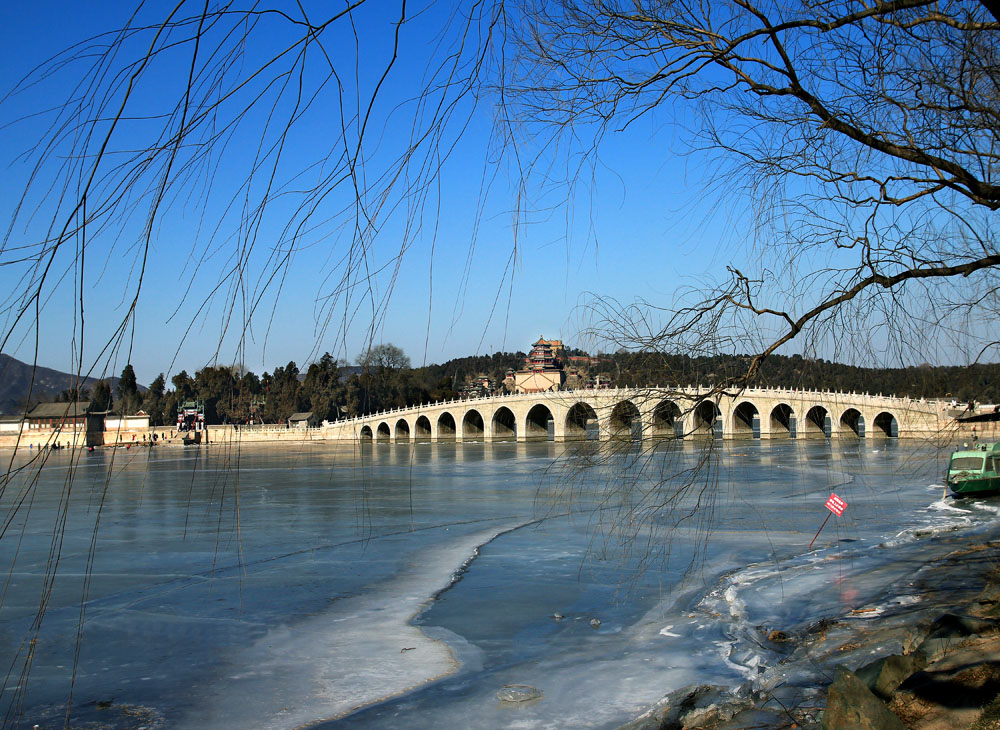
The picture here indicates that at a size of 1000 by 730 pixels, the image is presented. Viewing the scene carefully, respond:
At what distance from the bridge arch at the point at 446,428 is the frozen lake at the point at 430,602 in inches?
2858

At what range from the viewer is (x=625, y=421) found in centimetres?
460

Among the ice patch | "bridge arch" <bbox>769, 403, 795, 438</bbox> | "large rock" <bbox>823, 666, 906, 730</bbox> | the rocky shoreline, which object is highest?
"bridge arch" <bbox>769, 403, 795, 438</bbox>

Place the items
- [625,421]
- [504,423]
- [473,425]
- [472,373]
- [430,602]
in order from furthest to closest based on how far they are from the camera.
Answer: [473,425] < [504,423] < [430,602] < [472,373] < [625,421]

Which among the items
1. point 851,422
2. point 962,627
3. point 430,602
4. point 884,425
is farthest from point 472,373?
point 884,425

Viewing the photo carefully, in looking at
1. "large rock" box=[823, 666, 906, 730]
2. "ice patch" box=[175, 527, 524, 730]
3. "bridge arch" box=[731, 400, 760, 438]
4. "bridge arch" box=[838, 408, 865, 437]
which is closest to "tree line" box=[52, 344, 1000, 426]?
"bridge arch" box=[838, 408, 865, 437]

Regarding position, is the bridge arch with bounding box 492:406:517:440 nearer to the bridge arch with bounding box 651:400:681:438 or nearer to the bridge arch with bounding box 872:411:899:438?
the bridge arch with bounding box 872:411:899:438

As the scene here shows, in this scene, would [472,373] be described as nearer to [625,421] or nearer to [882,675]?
[625,421]

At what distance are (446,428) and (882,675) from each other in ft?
307

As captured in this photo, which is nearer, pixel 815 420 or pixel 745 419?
pixel 815 420

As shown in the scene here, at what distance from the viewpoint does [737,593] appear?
40.4 ft

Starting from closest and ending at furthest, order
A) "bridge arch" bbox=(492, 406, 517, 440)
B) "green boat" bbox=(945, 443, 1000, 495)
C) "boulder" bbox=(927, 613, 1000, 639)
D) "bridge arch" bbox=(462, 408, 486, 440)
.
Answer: "boulder" bbox=(927, 613, 1000, 639), "green boat" bbox=(945, 443, 1000, 495), "bridge arch" bbox=(492, 406, 517, 440), "bridge arch" bbox=(462, 408, 486, 440)

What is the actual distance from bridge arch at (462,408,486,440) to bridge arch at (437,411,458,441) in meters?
1.80

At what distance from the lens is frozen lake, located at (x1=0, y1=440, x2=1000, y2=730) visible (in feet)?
25.0

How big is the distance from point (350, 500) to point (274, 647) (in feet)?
56.9
